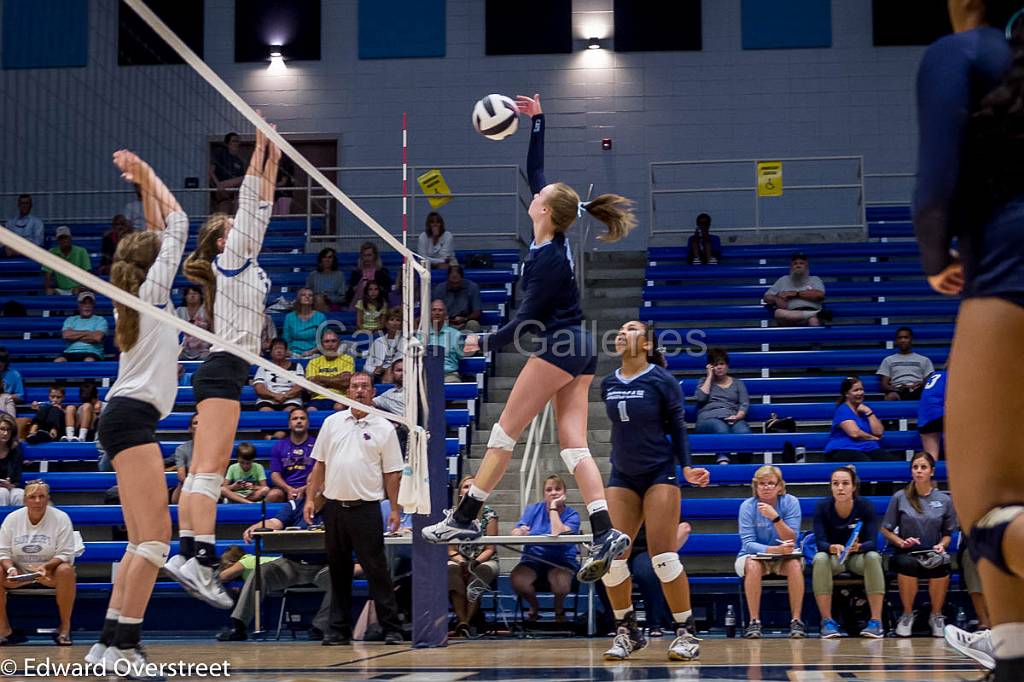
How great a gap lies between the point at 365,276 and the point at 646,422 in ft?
27.8

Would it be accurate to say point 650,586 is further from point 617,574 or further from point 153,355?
point 153,355

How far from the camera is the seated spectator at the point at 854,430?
38.1 feet

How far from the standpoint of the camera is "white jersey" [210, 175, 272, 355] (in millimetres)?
5906

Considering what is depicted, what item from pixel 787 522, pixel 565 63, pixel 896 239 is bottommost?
pixel 787 522

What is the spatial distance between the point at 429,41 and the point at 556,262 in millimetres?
13851

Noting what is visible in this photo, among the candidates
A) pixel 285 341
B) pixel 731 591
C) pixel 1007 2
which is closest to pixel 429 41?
pixel 285 341

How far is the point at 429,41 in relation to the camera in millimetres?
19203

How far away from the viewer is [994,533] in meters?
2.25

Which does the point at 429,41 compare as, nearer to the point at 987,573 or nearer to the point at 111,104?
the point at 111,104

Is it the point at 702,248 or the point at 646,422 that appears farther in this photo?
the point at 702,248

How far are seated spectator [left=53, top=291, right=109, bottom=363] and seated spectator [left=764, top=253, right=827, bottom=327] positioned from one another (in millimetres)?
8646

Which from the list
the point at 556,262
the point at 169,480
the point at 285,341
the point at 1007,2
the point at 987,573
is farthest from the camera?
the point at 285,341

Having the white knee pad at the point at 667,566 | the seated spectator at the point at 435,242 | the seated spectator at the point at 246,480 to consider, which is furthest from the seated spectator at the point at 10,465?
the white knee pad at the point at 667,566

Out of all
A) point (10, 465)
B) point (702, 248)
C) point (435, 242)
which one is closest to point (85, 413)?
point (10, 465)
